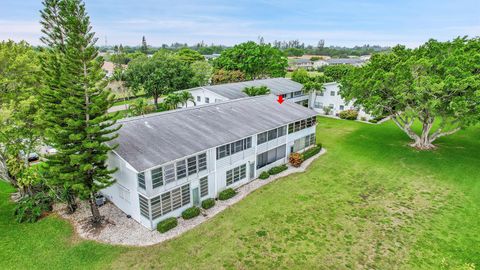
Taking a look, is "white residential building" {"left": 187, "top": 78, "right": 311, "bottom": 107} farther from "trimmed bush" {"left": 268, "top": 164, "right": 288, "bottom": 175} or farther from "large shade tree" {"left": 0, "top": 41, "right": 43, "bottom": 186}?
"large shade tree" {"left": 0, "top": 41, "right": 43, "bottom": 186}

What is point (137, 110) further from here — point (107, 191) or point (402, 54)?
point (402, 54)

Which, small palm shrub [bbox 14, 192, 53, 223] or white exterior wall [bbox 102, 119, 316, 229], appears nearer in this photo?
white exterior wall [bbox 102, 119, 316, 229]

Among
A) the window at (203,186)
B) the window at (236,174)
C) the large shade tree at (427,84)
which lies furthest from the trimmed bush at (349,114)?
the window at (203,186)

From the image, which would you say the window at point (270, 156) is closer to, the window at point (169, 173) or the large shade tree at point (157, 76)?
the window at point (169, 173)

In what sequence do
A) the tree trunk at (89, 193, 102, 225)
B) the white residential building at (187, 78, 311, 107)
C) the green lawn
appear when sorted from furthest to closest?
the white residential building at (187, 78, 311, 107), the tree trunk at (89, 193, 102, 225), the green lawn

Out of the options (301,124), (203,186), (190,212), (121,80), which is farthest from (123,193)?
(121,80)

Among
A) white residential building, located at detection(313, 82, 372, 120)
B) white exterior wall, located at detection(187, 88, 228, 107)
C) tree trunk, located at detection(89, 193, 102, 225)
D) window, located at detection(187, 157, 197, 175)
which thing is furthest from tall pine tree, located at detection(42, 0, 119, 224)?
white residential building, located at detection(313, 82, 372, 120)
